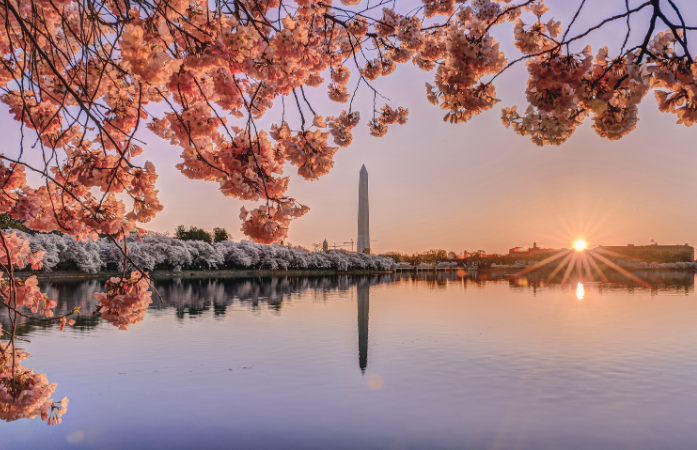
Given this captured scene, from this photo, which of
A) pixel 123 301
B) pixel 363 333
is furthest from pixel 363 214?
pixel 123 301

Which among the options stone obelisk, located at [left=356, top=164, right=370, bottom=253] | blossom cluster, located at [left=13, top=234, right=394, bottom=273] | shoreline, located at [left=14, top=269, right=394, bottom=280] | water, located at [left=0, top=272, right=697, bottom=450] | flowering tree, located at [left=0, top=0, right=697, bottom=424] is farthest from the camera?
stone obelisk, located at [left=356, top=164, right=370, bottom=253]

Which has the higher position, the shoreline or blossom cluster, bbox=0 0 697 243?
blossom cluster, bbox=0 0 697 243

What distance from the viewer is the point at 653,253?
4919 inches

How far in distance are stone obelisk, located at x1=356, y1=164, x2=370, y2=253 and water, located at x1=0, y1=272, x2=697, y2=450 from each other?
4730cm

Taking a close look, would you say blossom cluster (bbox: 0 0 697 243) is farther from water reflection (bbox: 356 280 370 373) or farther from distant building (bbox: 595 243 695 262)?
distant building (bbox: 595 243 695 262)

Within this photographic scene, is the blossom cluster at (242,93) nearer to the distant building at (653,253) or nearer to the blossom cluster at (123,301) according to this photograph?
the blossom cluster at (123,301)

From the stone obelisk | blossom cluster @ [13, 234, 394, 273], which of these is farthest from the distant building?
the stone obelisk

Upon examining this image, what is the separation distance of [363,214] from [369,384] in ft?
193

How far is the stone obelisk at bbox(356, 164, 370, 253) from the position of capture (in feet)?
220

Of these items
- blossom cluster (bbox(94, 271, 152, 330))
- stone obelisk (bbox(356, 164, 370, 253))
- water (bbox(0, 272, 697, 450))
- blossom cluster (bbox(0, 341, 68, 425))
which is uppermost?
stone obelisk (bbox(356, 164, 370, 253))

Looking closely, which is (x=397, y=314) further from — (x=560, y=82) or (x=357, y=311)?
(x=560, y=82)

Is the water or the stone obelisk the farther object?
the stone obelisk

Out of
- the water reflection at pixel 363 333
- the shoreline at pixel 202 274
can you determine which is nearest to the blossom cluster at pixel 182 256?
the shoreline at pixel 202 274

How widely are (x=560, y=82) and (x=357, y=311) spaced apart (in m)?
22.1
